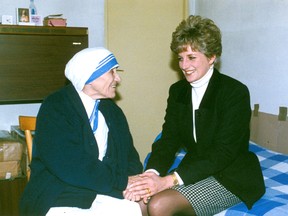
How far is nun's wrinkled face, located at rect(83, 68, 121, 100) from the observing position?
2.03m

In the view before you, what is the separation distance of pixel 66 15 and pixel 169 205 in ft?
8.87

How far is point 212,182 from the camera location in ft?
6.93

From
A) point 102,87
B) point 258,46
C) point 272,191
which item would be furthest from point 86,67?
point 258,46

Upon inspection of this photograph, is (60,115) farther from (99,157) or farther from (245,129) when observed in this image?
(245,129)

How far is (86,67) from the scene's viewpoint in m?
1.98

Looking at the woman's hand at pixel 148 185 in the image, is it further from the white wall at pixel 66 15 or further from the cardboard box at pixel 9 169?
the white wall at pixel 66 15

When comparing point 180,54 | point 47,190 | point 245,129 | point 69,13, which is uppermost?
point 69,13

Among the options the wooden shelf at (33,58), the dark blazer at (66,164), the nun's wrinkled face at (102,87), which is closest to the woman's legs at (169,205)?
the dark blazer at (66,164)

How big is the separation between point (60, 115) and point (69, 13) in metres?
2.38

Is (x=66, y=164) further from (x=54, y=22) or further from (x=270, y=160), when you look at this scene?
(x=54, y=22)

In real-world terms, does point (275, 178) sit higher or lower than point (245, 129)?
lower

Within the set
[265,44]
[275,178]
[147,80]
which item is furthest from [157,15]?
[275,178]

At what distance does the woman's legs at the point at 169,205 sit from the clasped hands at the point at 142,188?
5 cm

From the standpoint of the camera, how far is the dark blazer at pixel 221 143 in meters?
2.08
